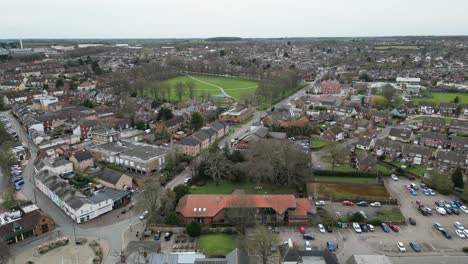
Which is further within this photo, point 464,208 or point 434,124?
point 434,124

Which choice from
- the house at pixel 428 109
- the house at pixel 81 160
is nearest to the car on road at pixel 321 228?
the house at pixel 81 160

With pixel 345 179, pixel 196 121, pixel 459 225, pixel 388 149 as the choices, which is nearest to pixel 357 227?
pixel 459 225

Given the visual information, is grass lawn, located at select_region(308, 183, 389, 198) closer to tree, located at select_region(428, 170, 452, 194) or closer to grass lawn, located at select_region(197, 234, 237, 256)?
tree, located at select_region(428, 170, 452, 194)

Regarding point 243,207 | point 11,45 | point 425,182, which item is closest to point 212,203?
point 243,207

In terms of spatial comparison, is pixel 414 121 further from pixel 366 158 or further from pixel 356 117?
pixel 366 158

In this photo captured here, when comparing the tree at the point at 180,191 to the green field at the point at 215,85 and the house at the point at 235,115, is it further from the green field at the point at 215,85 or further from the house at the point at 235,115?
the green field at the point at 215,85

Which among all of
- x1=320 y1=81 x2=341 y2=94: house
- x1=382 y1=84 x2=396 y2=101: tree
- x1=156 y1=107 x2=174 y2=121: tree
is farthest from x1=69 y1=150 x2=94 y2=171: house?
x1=320 y1=81 x2=341 y2=94: house

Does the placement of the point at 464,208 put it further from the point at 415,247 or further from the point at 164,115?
the point at 164,115
